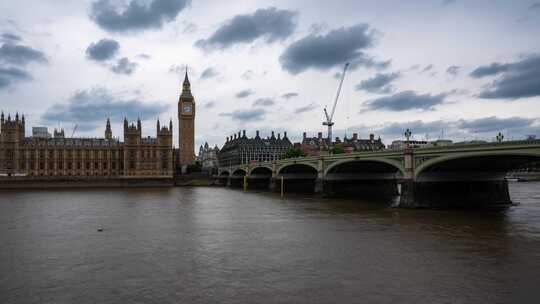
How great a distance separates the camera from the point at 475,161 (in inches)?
1499

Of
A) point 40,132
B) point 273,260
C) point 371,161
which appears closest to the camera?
point 273,260

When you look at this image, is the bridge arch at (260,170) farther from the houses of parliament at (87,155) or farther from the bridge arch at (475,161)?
the bridge arch at (475,161)

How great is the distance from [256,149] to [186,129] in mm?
27009

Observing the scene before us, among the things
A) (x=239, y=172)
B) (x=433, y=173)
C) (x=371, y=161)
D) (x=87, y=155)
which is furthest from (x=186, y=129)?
A: (x=433, y=173)

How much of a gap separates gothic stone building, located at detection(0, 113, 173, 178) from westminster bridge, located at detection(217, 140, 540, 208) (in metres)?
64.2

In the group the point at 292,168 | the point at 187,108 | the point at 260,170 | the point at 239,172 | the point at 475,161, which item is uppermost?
the point at 187,108

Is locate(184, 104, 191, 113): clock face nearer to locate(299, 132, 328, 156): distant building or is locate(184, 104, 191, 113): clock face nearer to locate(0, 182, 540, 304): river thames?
locate(299, 132, 328, 156): distant building

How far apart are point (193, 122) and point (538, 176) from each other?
113 m

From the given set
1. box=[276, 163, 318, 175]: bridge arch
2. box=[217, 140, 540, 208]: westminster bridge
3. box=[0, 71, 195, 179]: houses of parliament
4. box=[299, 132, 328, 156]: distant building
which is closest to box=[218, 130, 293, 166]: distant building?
box=[299, 132, 328, 156]: distant building

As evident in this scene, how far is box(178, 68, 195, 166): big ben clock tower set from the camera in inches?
6083

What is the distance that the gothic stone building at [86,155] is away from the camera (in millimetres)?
114312

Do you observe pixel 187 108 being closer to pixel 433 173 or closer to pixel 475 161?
pixel 433 173

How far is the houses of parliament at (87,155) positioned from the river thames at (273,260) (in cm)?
8643

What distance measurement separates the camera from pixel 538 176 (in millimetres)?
132500
